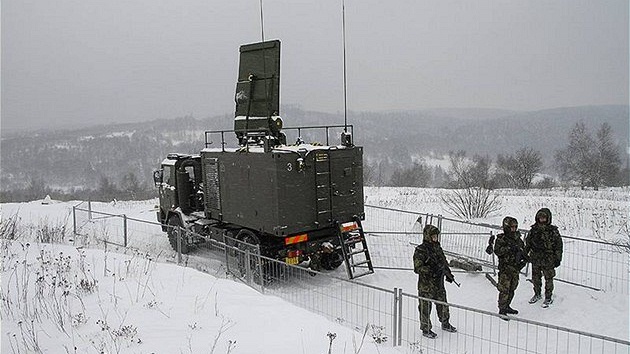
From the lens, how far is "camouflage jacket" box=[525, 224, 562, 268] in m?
7.84

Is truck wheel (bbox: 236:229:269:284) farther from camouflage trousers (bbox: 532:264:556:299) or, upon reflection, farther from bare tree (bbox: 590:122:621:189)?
bare tree (bbox: 590:122:621:189)

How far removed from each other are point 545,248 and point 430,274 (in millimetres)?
2332

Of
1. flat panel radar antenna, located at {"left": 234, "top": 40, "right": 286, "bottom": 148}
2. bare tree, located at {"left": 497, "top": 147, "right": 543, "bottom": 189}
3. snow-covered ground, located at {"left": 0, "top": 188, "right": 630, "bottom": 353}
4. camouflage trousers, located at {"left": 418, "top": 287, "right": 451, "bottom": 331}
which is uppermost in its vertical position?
flat panel radar antenna, located at {"left": 234, "top": 40, "right": 286, "bottom": 148}

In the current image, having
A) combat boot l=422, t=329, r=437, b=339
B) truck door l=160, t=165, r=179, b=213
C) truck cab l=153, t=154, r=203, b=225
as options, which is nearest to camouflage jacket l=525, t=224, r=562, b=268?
combat boot l=422, t=329, r=437, b=339

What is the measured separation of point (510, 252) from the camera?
743 cm

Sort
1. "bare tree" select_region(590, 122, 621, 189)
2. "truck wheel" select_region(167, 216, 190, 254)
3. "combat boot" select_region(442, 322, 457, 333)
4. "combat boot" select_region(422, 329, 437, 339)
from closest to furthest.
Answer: "combat boot" select_region(422, 329, 437, 339) → "combat boot" select_region(442, 322, 457, 333) → "truck wheel" select_region(167, 216, 190, 254) → "bare tree" select_region(590, 122, 621, 189)

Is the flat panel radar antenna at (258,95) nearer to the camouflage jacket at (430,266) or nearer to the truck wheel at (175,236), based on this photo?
the truck wheel at (175,236)

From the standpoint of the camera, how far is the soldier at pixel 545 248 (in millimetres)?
7848

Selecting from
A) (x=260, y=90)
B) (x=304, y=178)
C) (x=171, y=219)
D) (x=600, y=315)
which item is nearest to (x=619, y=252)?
(x=600, y=315)

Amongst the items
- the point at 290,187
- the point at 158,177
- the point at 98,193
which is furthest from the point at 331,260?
the point at 98,193

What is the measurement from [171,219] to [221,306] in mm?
7940

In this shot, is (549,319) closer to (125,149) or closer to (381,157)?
(381,157)

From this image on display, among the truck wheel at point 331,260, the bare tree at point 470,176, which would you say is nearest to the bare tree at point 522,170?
the bare tree at point 470,176

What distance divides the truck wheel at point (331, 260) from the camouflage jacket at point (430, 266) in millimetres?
3715
